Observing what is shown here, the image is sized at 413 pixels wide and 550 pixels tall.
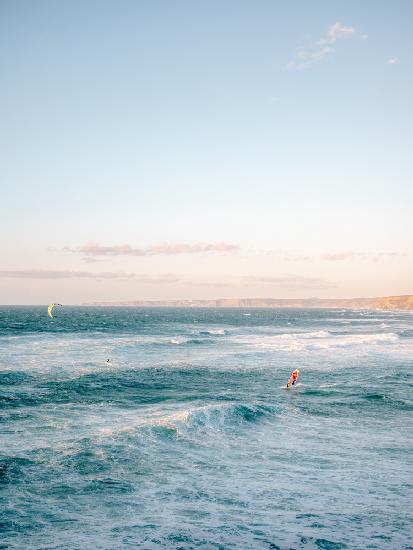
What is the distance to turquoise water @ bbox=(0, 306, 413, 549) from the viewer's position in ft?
41.3

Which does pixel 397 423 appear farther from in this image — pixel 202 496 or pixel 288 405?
pixel 202 496

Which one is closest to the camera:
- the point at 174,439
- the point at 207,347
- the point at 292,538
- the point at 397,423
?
the point at 292,538

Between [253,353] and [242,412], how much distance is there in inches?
1185

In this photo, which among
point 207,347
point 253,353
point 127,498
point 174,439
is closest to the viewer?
point 127,498

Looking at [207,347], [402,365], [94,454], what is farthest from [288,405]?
[207,347]

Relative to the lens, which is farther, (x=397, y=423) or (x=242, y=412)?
(x=242, y=412)

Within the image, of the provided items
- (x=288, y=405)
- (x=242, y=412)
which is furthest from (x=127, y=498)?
(x=288, y=405)

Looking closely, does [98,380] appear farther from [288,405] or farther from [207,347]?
[207,347]

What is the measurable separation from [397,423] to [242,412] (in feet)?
26.8

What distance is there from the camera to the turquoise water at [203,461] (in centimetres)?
1259

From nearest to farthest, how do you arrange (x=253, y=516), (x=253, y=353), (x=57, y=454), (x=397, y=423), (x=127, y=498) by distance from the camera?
(x=253, y=516) → (x=127, y=498) → (x=57, y=454) → (x=397, y=423) → (x=253, y=353)

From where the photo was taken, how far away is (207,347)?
62.4m

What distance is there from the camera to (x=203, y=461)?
59.4 ft

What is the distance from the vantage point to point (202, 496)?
14766 mm
